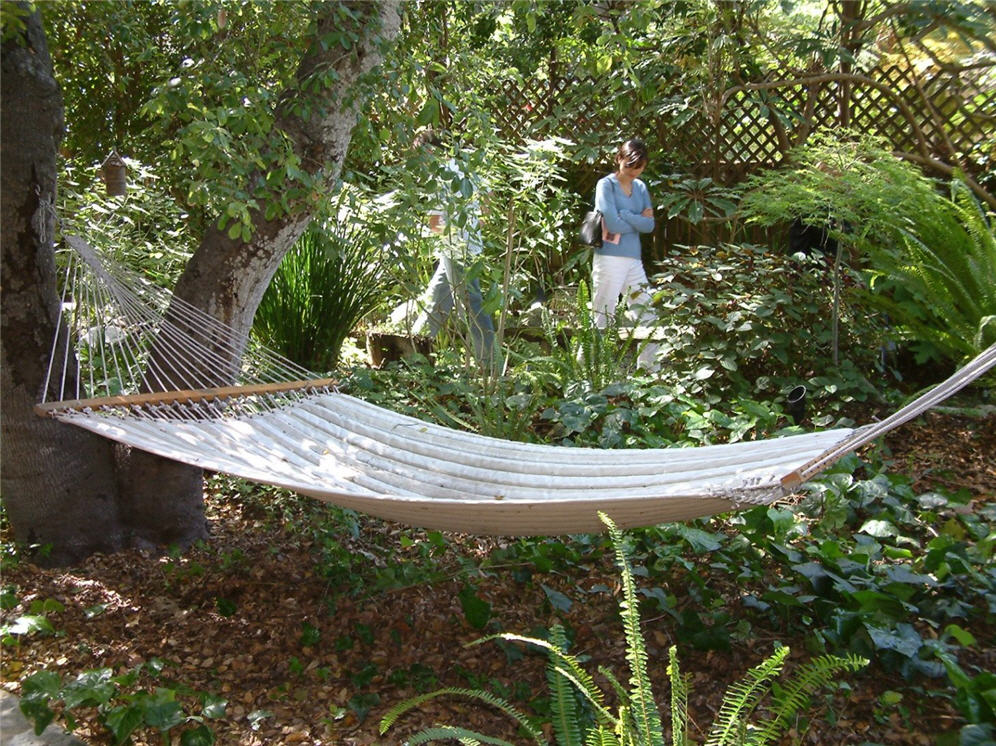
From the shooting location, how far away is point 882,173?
132 inches

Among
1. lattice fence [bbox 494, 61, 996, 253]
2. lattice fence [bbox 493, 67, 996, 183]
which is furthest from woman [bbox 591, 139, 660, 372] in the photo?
lattice fence [bbox 494, 61, 996, 253]

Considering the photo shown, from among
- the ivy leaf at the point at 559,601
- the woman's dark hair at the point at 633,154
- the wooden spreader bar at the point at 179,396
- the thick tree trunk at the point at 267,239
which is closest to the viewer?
the ivy leaf at the point at 559,601

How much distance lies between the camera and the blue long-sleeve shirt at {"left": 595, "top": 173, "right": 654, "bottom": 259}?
4051mm

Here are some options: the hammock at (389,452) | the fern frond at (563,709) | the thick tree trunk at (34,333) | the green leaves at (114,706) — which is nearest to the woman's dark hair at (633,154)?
the hammock at (389,452)

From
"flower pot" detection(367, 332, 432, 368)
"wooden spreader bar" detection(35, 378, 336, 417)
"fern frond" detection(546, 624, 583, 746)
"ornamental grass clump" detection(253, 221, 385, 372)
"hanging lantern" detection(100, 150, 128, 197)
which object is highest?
"hanging lantern" detection(100, 150, 128, 197)

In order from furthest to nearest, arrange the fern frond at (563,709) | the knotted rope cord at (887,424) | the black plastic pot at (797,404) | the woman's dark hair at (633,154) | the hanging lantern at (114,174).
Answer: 1. the woman's dark hair at (633,154)
2. the hanging lantern at (114,174)
3. the black plastic pot at (797,404)
4. the knotted rope cord at (887,424)
5. the fern frond at (563,709)

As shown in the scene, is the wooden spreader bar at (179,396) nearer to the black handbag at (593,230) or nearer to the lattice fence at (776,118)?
the black handbag at (593,230)

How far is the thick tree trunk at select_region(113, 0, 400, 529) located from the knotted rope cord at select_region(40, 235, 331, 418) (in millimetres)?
32

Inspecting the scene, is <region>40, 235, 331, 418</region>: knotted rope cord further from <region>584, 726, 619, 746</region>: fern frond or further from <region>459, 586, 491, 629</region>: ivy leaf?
<region>584, 726, 619, 746</region>: fern frond

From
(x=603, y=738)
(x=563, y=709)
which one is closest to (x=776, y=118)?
(x=563, y=709)

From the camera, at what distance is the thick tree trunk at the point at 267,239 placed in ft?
7.61

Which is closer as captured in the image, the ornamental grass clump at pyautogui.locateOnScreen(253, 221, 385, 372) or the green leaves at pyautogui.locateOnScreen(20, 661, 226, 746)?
the green leaves at pyautogui.locateOnScreen(20, 661, 226, 746)

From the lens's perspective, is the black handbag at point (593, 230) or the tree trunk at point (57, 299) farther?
the black handbag at point (593, 230)

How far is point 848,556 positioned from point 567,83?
4.35m
